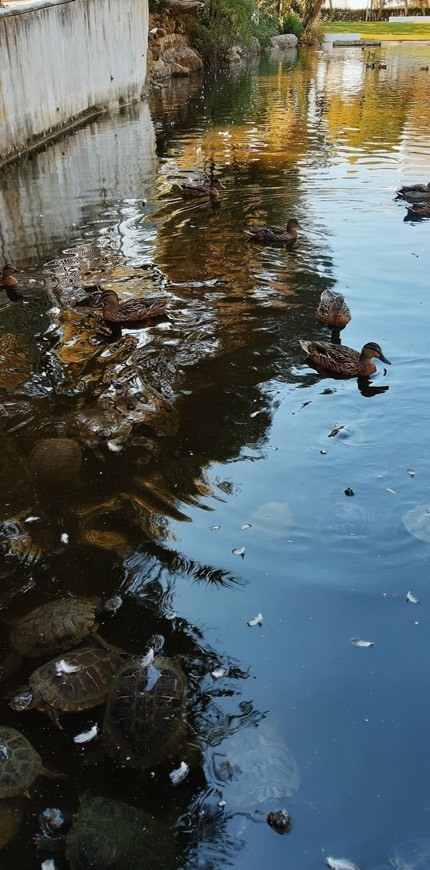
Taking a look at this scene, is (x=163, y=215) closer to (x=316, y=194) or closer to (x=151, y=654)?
(x=316, y=194)

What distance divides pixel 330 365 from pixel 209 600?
340 centimetres

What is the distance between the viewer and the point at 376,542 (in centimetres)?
527

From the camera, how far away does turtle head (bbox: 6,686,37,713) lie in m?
4.04

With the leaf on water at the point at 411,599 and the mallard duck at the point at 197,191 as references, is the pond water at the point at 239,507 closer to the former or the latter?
the leaf on water at the point at 411,599

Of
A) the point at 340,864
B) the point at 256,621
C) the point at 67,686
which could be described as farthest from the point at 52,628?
the point at 340,864

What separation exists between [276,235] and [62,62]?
476 inches

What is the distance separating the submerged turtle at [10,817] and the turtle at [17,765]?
0.04 metres

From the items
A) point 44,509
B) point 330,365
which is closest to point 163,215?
point 330,365

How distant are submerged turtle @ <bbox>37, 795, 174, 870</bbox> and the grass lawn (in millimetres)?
63927

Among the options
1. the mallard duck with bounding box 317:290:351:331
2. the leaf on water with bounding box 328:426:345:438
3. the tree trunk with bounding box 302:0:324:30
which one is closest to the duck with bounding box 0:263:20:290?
the mallard duck with bounding box 317:290:351:331

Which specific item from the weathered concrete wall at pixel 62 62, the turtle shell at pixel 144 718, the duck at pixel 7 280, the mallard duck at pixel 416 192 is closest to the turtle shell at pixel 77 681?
the turtle shell at pixel 144 718

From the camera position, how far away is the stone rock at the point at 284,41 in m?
52.2

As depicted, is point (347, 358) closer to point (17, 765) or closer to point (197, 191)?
point (17, 765)

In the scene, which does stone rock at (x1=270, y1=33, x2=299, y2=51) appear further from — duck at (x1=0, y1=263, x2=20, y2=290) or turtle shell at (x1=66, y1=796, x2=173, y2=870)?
turtle shell at (x1=66, y1=796, x2=173, y2=870)
